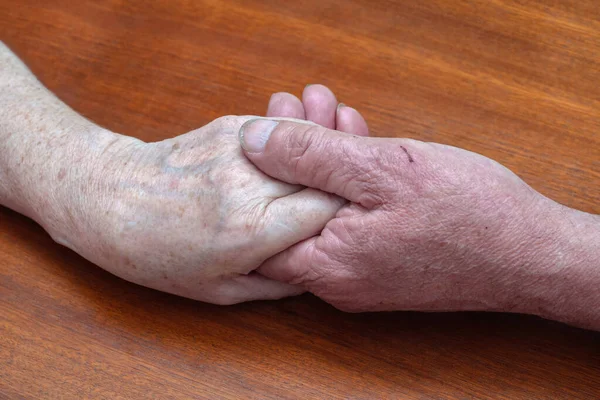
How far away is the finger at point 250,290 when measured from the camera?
3.58 ft

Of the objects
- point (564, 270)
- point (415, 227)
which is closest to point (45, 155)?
point (415, 227)

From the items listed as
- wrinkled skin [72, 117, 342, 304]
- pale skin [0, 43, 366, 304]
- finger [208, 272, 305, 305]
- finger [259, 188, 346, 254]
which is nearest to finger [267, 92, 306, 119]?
pale skin [0, 43, 366, 304]

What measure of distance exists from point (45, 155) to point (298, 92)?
21.6 inches

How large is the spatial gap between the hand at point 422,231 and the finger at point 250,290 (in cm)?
6

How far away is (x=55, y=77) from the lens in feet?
4.53

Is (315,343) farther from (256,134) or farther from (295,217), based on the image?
(256,134)

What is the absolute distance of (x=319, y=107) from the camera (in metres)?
1.23

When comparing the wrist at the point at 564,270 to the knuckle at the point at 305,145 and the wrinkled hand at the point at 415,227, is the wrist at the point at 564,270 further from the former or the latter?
the knuckle at the point at 305,145

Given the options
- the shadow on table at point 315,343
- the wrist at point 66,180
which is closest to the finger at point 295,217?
the shadow on table at point 315,343

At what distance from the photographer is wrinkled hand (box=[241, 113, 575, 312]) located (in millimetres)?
979

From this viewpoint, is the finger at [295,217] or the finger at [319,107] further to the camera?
the finger at [319,107]

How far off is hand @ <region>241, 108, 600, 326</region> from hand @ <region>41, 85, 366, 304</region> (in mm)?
43

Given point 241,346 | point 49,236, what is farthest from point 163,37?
point 241,346

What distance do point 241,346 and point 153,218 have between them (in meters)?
0.28
